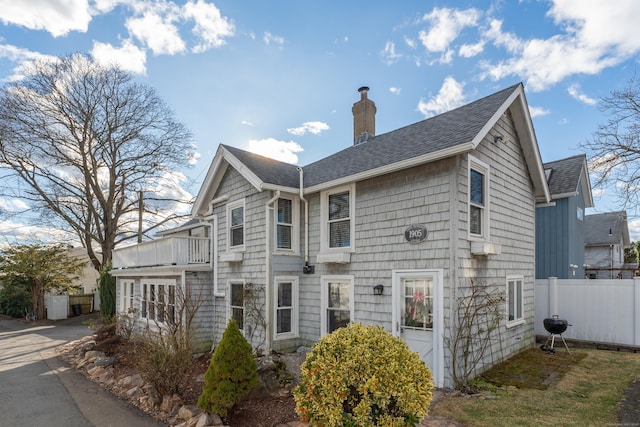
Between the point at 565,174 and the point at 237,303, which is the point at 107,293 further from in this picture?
the point at 565,174

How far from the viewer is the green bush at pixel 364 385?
4152 millimetres

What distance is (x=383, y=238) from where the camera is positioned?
8.22m

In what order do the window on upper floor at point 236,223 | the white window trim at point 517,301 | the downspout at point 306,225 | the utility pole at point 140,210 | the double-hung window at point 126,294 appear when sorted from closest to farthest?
the white window trim at point 517,301 → the downspout at point 306,225 → the window on upper floor at point 236,223 → the double-hung window at point 126,294 → the utility pole at point 140,210

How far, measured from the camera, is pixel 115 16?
39.9ft

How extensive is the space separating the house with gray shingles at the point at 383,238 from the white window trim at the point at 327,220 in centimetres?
3

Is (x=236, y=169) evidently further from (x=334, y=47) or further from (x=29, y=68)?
(x=29, y=68)

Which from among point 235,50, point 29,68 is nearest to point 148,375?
point 235,50

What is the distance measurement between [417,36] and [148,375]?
11648mm

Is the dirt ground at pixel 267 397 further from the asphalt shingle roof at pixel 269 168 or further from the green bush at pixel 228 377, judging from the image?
the asphalt shingle roof at pixel 269 168

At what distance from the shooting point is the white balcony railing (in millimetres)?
12047

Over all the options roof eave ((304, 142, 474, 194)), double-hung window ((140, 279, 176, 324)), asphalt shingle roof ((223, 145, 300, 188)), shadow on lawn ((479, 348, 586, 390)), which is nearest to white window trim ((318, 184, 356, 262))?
roof eave ((304, 142, 474, 194))

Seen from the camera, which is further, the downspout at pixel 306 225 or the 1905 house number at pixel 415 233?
the downspout at pixel 306 225

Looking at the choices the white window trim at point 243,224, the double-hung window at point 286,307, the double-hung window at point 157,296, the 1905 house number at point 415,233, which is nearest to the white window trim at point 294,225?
the double-hung window at point 286,307

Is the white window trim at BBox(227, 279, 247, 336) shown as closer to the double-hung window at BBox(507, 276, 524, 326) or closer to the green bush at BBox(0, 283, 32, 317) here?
the double-hung window at BBox(507, 276, 524, 326)
